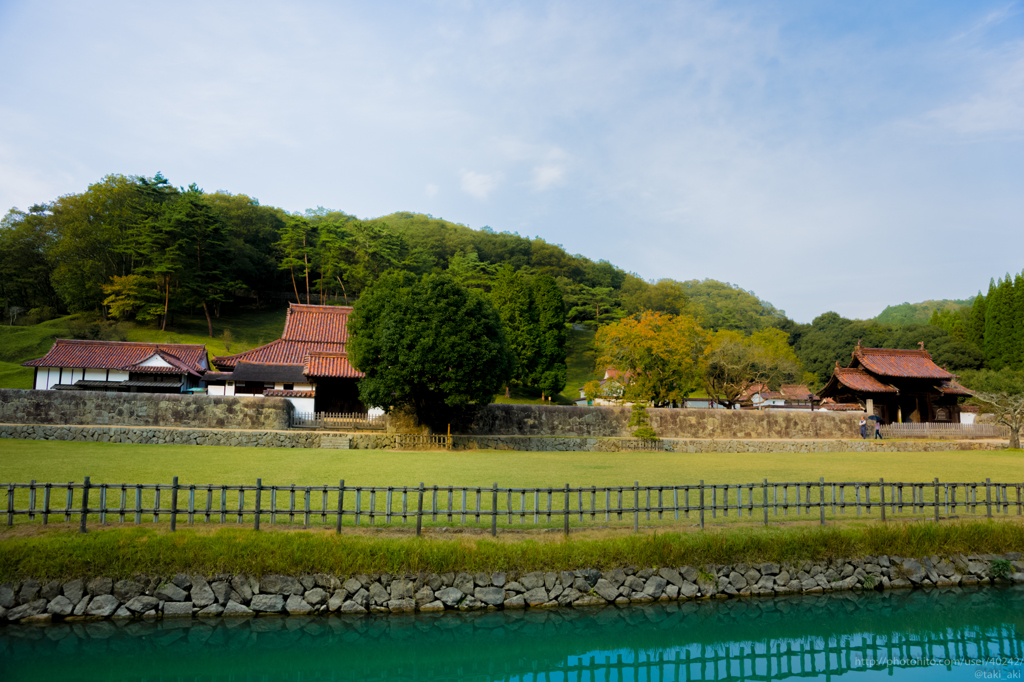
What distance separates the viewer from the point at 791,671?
7.88 meters

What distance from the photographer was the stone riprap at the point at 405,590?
25.4ft

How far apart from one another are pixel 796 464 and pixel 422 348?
14.5m

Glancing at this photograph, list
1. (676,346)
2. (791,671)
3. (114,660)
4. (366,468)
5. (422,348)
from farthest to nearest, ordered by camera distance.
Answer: (676,346) < (422,348) < (366,468) < (791,671) < (114,660)

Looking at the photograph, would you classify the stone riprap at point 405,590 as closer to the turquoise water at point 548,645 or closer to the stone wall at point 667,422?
the turquoise water at point 548,645

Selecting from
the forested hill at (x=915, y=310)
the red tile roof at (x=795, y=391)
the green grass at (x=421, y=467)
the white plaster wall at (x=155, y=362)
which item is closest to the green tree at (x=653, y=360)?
the green grass at (x=421, y=467)

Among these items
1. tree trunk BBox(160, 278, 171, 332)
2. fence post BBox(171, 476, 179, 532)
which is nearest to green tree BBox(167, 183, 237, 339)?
tree trunk BBox(160, 278, 171, 332)

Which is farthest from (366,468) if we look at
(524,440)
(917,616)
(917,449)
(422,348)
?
(917,449)

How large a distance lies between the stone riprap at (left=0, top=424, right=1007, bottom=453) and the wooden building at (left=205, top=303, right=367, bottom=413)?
14.3 ft

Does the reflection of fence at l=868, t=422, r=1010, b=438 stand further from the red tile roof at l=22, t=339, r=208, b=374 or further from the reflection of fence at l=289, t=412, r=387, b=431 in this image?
the red tile roof at l=22, t=339, r=208, b=374

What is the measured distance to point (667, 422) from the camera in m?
29.5

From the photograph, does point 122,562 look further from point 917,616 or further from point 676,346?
point 676,346

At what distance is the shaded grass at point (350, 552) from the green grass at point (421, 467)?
427 cm

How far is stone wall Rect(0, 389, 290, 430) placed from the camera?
72.4ft

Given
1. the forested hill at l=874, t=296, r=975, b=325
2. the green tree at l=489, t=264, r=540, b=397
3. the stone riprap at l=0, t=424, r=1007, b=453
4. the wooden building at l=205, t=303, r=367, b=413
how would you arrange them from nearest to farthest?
the stone riprap at l=0, t=424, r=1007, b=453
the wooden building at l=205, t=303, r=367, b=413
the green tree at l=489, t=264, r=540, b=397
the forested hill at l=874, t=296, r=975, b=325
